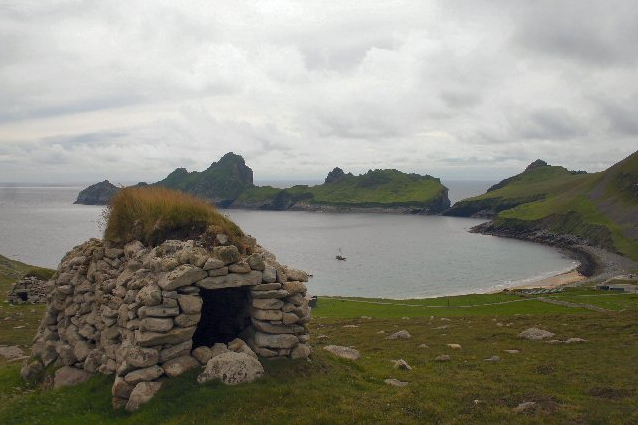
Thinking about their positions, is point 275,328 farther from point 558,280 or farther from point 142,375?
point 558,280

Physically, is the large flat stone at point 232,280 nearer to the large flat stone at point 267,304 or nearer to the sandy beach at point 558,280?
the large flat stone at point 267,304

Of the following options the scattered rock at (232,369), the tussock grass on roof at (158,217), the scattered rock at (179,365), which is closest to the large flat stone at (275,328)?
the scattered rock at (232,369)

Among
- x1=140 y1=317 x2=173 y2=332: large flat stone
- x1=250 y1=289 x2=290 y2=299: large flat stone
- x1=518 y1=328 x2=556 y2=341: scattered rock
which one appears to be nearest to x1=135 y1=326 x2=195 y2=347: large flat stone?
x1=140 y1=317 x2=173 y2=332: large flat stone

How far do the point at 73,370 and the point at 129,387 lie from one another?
5672 mm

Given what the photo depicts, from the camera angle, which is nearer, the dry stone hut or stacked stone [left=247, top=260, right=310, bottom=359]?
the dry stone hut

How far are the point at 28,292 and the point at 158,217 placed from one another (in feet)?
141

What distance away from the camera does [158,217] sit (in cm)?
2152

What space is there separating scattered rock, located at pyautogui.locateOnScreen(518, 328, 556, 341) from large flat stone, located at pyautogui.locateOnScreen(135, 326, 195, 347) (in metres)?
24.5

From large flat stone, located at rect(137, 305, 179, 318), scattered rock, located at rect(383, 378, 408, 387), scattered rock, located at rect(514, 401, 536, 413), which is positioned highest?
large flat stone, located at rect(137, 305, 179, 318)

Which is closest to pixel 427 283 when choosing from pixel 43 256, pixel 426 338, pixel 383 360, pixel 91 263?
pixel 426 338

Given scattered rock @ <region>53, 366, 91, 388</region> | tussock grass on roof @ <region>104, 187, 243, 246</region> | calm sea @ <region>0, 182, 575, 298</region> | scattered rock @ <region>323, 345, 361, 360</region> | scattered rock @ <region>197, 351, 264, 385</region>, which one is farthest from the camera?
calm sea @ <region>0, 182, 575, 298</region>

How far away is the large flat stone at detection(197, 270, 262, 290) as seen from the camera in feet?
59.0

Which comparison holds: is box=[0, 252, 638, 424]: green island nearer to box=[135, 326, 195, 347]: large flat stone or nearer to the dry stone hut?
the dry stone hut

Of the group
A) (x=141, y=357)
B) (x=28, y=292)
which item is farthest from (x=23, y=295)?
(x=141, y=357)
